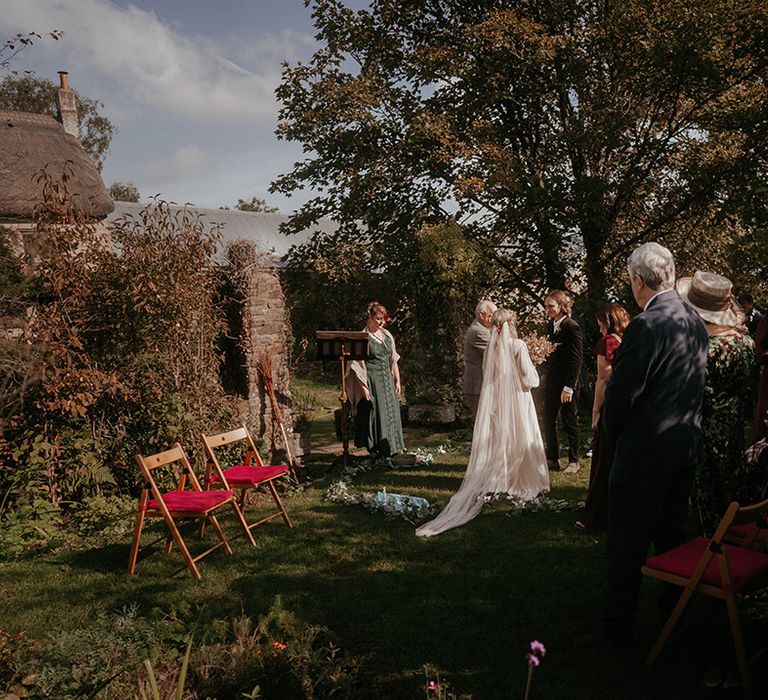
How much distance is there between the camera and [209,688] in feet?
11.5

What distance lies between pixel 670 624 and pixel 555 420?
4.91 meters

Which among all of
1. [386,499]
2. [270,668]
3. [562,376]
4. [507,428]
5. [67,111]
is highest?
[67,111]

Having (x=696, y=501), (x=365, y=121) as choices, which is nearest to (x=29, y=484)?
(x=696, y=501)

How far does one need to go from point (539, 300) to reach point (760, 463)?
9818mm

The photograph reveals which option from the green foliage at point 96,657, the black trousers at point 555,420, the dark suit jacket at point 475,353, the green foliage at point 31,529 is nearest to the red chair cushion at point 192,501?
the green foliage at point 96,657

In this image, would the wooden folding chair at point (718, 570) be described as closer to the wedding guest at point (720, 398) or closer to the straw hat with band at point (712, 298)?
the wedding guest at point (720, 398)

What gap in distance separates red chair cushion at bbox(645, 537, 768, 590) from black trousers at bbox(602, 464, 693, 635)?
177 millimetres

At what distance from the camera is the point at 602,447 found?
5.55 metres

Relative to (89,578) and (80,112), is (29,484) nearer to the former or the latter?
(89,578)

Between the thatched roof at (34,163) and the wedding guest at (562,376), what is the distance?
1314 cm

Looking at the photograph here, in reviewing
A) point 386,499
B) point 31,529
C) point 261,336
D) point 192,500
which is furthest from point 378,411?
point 31,529

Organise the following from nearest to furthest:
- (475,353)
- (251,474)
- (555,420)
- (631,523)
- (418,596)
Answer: (631,523)
(418,596)
(251,474)
(555,420)
(475,353)

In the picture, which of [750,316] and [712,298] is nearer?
[712,298]

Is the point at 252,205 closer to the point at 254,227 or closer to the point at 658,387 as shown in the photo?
the point at 254,227
